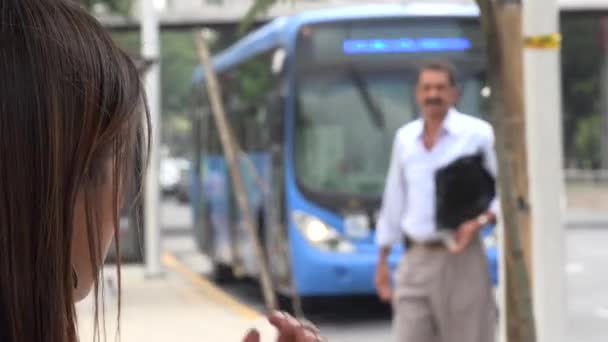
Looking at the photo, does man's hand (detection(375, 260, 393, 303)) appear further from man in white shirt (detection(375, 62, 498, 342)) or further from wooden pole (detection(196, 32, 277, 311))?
wooden pole (detection(196, 32, 277, 311))

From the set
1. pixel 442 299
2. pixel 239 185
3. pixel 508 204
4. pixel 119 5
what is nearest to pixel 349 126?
pixel 239 185

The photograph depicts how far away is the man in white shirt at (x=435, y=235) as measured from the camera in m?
5.75

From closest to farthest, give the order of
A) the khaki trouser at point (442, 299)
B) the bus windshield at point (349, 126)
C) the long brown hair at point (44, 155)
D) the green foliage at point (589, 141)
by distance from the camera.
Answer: the long brown hair at point (44, 155)
the khaki trouser at point (442, 299)
the bus windshield at point (349, 126)
the green foliage at point (589, 141)

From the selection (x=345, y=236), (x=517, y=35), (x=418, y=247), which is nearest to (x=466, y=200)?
(x=418, y=247)

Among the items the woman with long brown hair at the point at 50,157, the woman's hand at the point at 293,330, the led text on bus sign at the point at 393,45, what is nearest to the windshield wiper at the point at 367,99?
the led text on bus sign at the point at 393,45

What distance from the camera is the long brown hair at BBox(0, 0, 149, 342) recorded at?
1340 millimetres

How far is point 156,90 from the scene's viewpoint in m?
17.4

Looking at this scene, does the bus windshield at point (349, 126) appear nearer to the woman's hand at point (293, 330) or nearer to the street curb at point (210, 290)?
the street curb at point (210, 290)

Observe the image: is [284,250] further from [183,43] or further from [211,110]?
[183,43]

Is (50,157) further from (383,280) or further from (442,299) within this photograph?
(383,280)

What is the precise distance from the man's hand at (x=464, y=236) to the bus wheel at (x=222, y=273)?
472 inches

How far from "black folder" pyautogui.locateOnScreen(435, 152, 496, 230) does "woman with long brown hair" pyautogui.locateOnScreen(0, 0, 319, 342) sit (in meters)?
4.50

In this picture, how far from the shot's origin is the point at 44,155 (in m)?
1.34

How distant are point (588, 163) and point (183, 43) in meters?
25.7
